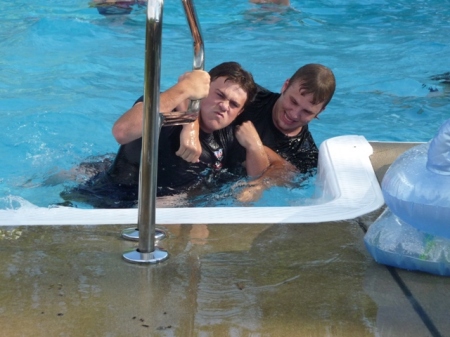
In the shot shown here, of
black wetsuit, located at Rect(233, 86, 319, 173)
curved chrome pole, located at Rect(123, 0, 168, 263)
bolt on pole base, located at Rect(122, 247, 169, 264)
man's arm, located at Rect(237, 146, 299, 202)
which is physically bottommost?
man's arm, located at Rect(237, 146, 299, 202)

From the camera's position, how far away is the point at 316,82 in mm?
4410

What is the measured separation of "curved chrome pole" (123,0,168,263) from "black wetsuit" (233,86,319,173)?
2.27 metres

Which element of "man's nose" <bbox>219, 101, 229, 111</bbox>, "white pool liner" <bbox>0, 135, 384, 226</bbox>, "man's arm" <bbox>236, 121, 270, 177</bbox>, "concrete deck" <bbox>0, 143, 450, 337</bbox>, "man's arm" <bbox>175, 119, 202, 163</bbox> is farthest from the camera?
"man's arm" <bbox>236, 121, 270, 177</bbox>

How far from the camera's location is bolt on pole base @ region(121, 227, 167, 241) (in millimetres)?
2504

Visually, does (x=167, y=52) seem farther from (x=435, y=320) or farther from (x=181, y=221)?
(x=435, y=320)

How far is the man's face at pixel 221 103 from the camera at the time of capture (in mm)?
3988

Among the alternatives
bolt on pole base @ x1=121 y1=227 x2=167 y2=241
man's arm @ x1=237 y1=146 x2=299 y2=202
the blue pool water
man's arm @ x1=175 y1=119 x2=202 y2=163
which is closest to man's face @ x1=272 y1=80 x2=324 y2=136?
man's arm @ x1=237 y1=146 x2=299 y2=202

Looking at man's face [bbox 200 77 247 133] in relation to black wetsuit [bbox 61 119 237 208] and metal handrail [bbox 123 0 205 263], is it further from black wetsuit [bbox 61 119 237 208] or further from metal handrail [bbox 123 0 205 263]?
metal handrail [bbox 123 0 205 263]

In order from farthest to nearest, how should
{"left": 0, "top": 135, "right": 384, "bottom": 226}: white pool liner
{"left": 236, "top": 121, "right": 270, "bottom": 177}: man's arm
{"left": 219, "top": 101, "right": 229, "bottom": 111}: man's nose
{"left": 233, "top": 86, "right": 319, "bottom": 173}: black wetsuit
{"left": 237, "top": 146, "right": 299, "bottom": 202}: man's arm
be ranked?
{"left": 233, "top": 86, "right": 319, "bottom": 173}: black wetsuit, {"left": 237, "top": 146, "right": 299, "bottom": 202}: man's arm, {"left": 236, "top": 121, "right": 270, "bottom": 177}: man's arm, {"left": 219, "top": 101, "right": 229, "bottom": 111}: man's nose, {"left": 0, "top": 135, "right": 384, "bottom": 226}: white pool liner

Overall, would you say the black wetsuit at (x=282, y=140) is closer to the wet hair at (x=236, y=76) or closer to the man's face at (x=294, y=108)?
the man's face at (x=294, y=108)

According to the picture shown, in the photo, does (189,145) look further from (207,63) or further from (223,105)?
(207,63)

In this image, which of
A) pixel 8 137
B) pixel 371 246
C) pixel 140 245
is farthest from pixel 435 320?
pixel 8 137

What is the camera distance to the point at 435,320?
208cm

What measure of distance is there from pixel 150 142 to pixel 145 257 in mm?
399
